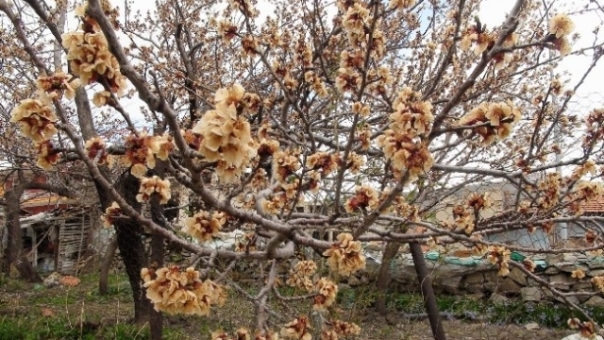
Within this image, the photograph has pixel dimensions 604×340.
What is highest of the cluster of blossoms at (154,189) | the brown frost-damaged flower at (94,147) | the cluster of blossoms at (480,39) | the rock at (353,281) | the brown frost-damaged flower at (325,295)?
the cluster of blossoms at (480,39)

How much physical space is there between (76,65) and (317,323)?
2830mm

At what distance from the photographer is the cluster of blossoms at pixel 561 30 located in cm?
177

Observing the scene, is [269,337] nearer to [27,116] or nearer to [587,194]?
[27,116]

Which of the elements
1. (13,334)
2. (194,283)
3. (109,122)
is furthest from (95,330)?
(194,283)

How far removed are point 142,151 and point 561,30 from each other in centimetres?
144

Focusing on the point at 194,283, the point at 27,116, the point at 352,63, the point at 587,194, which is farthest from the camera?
the point at 587,194

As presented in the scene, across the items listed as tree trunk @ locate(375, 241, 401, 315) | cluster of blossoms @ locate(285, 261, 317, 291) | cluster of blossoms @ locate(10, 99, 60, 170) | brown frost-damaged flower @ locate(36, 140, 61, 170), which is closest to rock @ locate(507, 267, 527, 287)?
tree trunk @ locate(375, 241, 401, 315)

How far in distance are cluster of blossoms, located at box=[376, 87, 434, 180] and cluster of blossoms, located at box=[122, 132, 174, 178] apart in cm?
69

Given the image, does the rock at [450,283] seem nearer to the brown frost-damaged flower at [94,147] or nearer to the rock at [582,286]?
the rock at [582,286]

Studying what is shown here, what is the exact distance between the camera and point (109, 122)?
925cm

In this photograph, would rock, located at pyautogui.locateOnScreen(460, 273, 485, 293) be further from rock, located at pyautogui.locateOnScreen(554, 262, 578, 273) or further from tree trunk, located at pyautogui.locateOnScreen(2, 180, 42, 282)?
tree trunk, located at pyautogui.locateOnScreen(2, 180, 42, 282)

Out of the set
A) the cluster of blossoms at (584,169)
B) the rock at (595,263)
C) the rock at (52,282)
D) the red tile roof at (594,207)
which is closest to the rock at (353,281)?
the rock at (595,263)

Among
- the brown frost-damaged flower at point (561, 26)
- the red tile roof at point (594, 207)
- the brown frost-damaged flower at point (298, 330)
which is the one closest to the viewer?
the brown frost-damaged flower at point (561, 26)

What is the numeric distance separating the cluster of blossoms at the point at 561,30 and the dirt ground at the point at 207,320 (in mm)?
3676
